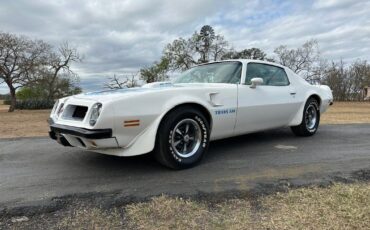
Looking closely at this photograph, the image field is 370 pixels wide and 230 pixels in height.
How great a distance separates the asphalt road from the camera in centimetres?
322

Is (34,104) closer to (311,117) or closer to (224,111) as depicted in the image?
(311,117)

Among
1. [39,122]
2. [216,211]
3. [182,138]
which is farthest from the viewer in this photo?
[39,122]

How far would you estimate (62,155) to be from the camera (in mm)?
4672

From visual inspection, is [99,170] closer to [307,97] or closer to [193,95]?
[193,95]

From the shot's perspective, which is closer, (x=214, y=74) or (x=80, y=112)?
(x=80, y=112)

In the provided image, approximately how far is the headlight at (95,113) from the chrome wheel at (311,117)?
407 cm

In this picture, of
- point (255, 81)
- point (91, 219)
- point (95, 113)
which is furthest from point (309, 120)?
point (91, 219)

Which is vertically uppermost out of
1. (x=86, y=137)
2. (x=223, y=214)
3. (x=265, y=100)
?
(x=265, y=100)

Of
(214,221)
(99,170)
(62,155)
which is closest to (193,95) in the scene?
(99,170)

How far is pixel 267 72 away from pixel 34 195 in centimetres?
386

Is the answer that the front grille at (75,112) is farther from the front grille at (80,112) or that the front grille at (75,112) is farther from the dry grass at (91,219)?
the dry grass at (91,219)

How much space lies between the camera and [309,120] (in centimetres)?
614

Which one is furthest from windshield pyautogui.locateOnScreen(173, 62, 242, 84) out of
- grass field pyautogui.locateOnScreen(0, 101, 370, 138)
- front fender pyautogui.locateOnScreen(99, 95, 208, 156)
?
grass field pyautogui.locateOnScreen(0, 101, 370, 138)

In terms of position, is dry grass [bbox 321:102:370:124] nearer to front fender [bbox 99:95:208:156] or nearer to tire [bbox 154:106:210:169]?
tire [bbox 154:106:210:169]
